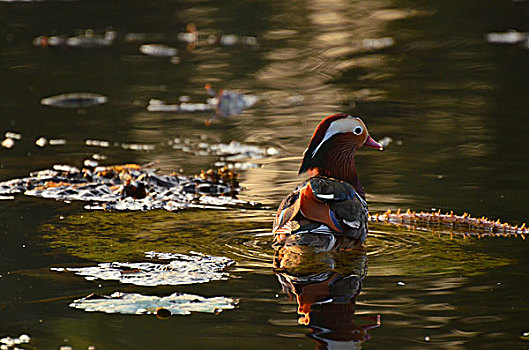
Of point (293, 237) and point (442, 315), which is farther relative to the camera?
point (293, 237)

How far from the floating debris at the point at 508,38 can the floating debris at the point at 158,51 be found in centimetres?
543

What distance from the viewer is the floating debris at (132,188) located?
7910mm

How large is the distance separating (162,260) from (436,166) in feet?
11.8

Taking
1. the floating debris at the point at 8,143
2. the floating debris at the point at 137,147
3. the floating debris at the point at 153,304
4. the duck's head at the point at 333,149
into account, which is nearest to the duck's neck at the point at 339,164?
the duck's head at the point at 333,149

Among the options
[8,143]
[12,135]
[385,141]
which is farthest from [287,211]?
[12,135]

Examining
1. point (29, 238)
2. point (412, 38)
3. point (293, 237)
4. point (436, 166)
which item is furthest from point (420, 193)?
point (412, 38)

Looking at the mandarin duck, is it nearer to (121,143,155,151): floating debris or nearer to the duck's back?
the duck's back

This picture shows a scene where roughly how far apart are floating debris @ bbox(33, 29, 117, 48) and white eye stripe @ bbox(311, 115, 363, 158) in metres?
10.1

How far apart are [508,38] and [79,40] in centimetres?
757

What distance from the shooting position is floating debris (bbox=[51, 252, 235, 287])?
5816 mm

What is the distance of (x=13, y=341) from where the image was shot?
4.85 metres

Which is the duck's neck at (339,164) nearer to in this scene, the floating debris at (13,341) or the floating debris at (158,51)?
the floating debris at (13,341)

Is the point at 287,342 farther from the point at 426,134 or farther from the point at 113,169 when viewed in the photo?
the point at 426,134

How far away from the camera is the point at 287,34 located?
17.5 meters
